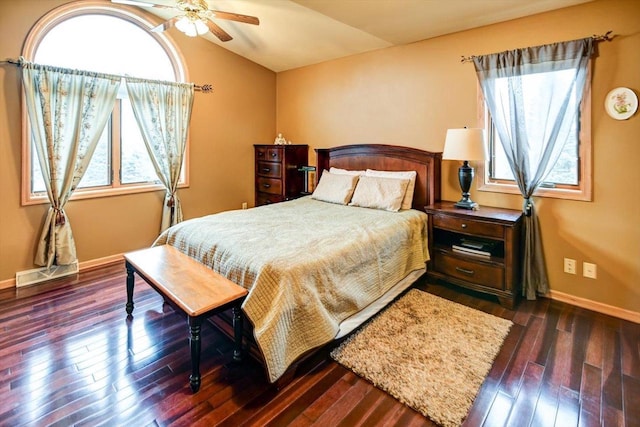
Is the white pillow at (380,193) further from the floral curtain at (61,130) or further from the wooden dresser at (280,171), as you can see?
the floral curtain at (61,130)

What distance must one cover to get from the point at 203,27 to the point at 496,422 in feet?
11.2

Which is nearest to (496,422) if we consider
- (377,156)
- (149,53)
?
(377,156)

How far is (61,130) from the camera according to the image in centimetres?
321

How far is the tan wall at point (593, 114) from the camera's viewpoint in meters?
2.46

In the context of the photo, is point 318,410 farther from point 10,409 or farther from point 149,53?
point 149,53

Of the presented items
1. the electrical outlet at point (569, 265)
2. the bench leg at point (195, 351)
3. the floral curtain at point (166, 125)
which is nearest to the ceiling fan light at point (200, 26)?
the floral curtain at point (166, 125)

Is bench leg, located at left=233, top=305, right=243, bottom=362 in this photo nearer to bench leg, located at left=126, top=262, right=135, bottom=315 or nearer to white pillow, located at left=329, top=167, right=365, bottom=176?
bench leg, located at left=126, top=262, right=135, bottom=315

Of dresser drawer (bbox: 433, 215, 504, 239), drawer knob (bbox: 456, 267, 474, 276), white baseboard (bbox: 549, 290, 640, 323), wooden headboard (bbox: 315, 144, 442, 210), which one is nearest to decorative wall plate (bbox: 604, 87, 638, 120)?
dresser drawer (bbox: 433, 215, 504, 239)

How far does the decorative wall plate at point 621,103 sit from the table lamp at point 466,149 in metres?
0.87

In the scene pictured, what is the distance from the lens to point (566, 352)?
7.01 feet

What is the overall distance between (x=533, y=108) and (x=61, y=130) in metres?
Answer: 4.32

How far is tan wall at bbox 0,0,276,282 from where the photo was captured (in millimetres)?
2977

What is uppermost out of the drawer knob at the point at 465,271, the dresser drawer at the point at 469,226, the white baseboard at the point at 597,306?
the dresser drawer at the point at 469,226

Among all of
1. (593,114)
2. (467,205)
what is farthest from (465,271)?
(593,114)
